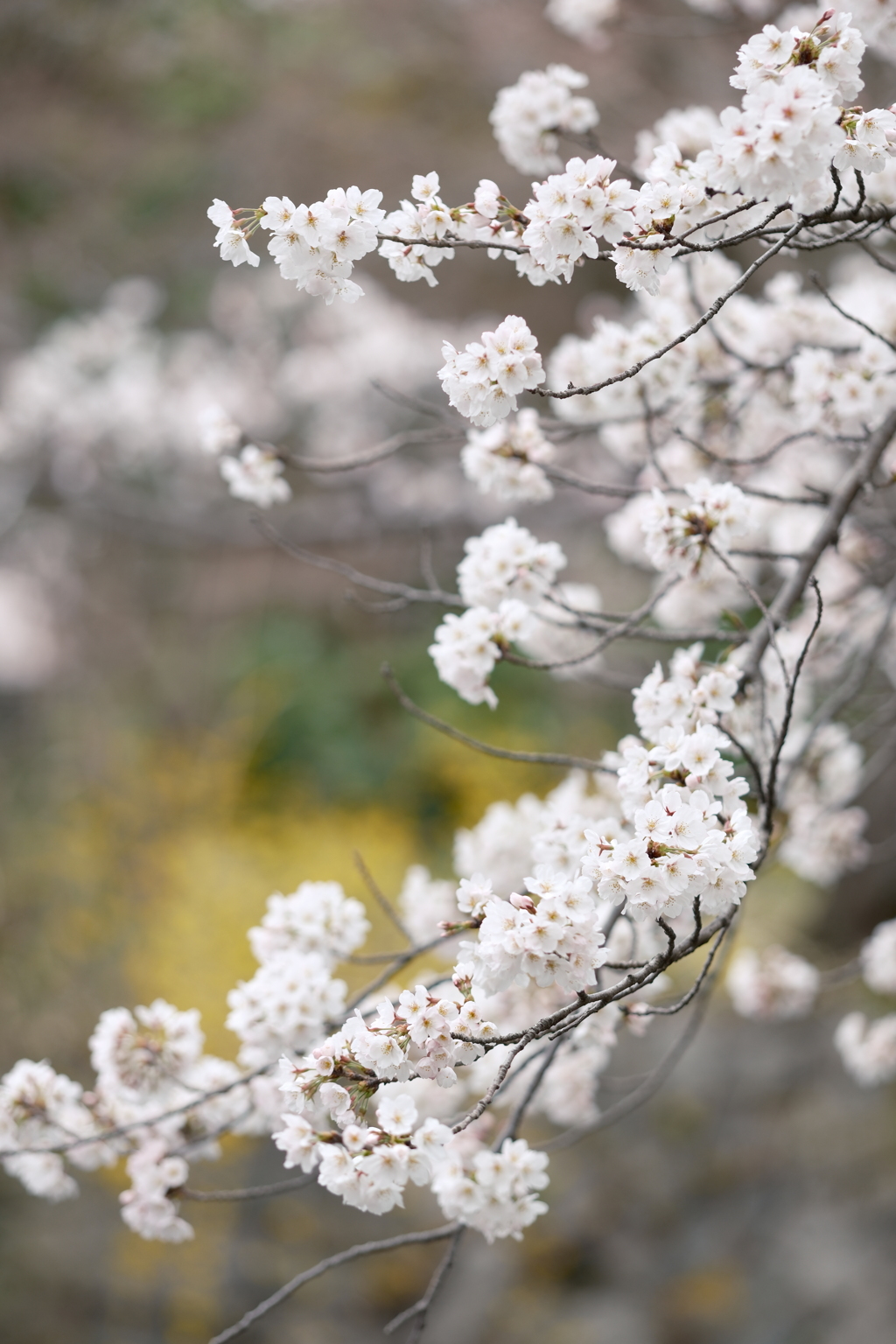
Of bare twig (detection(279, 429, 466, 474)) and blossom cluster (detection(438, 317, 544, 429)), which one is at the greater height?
bare twig (detection(279, 429, 466, 474))

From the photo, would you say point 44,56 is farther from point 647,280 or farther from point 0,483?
point 647,280

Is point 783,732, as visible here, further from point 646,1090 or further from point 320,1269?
point 320,1269

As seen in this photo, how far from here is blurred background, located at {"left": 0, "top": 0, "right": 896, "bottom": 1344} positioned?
3793 millimetres

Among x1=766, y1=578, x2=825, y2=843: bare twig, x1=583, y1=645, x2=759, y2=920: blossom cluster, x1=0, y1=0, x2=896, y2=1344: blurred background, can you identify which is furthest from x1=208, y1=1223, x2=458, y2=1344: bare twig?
x1=0, y1=0, x2=896, y2=1344: blurred background

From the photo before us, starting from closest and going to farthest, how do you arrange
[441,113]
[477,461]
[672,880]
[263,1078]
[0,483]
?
[672,880]
[263,1078]
[477,461]
[0,483]
[441,113]

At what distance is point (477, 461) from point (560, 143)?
861 millimetres

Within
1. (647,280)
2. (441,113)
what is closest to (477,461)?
(647,280)

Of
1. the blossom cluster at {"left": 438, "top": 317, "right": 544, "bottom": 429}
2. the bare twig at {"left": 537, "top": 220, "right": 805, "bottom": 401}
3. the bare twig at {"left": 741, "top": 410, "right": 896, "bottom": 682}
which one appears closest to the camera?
the bare twig at {"left": 537, "top": 220, "right": 805, "bottom": 401}

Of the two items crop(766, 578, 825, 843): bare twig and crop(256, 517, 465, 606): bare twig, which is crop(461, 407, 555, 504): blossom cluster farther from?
crop(766, 578, 825, 843): bare twig

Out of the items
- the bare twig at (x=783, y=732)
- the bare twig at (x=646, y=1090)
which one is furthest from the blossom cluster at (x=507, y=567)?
the bare twig at (x=646, y=1090)

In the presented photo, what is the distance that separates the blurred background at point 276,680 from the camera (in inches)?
149

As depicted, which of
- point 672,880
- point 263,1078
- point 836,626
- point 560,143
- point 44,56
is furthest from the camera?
point 44,56

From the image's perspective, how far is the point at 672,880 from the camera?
43.0 inches

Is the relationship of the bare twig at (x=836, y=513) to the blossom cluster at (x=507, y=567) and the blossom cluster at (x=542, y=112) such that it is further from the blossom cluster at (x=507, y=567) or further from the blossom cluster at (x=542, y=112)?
the blossom cluster at (x=542, y=112)
